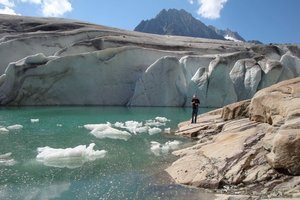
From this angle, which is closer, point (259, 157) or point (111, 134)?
point (259, 157)

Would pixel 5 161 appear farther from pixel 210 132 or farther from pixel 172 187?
pixel 210 132

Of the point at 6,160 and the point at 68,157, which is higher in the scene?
the point at 68,157

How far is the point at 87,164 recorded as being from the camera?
14117 millimetres

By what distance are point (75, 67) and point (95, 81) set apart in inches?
107

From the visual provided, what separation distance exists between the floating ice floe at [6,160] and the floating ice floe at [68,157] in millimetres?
944

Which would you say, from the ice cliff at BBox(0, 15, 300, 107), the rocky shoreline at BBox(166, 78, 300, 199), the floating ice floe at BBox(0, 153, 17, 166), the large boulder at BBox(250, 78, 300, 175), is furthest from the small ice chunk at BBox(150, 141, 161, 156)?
the ice cliff at BBox(0, 15, 300, 107)

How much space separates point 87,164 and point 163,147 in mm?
4230

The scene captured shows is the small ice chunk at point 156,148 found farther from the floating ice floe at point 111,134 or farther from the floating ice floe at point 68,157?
the floating ice floe at point 111,134

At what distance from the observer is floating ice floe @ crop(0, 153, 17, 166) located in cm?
1411

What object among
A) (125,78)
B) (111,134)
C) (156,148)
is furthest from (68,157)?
(125,78)

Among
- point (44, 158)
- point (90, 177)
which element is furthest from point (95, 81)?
point (90, 177)

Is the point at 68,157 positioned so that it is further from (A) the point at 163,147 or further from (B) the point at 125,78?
(B) the point at 125,78

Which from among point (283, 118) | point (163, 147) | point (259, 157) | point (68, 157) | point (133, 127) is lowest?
point (133, 127)

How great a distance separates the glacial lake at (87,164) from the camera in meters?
10.7
